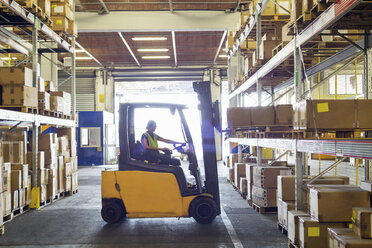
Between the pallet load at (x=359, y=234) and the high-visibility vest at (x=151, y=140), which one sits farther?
the high-visibility vest at (x=151, y=140)

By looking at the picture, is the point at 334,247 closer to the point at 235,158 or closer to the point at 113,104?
the point at 235,158

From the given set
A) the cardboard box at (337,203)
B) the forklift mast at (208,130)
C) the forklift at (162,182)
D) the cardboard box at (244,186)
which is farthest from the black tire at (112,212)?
the cardboard box at (244,186)

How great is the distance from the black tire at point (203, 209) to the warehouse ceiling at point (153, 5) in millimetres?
9440

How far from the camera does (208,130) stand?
6375 mm

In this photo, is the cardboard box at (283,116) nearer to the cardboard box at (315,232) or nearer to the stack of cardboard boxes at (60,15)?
the cardboard box at (315,232)

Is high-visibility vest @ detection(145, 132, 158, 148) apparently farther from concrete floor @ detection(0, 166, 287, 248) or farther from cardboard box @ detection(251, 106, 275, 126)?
cardboard box @ detection(251, 106, 275, 126)

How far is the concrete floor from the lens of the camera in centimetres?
545

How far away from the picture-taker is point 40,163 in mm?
8414

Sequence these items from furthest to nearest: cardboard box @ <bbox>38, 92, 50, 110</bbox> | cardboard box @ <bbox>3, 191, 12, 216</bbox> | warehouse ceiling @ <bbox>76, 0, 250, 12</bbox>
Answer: warehouse ceiling @ <bbox>76, 0, 250, 12</bbox> → cardboard box @ <bbox>38, 92, 50, 110</bbox> → cardboard box @ <bbox>3, 191, 12, 216</bbox>

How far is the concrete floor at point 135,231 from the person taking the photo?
215 inches

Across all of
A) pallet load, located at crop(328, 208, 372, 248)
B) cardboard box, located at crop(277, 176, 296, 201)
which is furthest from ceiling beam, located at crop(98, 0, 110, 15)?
pallet load, located at crop(328, 208, 372, 248)

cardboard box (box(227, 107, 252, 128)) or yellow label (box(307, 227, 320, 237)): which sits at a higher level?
cardboard box (box(227, 107, 252, 128))

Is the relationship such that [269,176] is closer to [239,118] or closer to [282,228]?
[239,118]

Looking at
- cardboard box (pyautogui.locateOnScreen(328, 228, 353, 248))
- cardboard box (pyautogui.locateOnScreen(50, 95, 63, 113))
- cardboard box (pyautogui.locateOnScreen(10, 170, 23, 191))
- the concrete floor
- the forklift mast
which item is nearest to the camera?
cardboard box (pyautogui.locateOnScreen(328, 228, 353, 248))
